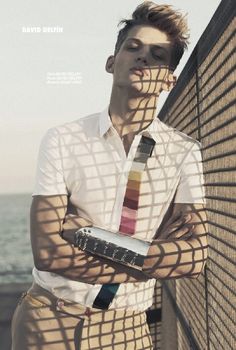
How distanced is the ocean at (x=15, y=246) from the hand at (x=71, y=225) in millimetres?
47293

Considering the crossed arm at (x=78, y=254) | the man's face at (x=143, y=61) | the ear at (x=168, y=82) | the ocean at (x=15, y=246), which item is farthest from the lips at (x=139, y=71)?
the ocean at (x=15, y=246)

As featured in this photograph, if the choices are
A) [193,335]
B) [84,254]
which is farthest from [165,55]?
[193,335]

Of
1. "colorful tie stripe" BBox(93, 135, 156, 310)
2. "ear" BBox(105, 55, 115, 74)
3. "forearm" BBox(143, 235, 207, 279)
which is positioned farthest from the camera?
"ear" BBox(105, 55, 115, 74)

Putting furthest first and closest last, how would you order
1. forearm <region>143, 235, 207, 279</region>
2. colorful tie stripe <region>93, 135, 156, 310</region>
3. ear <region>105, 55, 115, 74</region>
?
1. ear <region>105, 55, 115, 74</region>
2. colorful tie stripe <region>93, 135, 156, 310</region>
3. forearm <region>143, 235, 207, 279</region>

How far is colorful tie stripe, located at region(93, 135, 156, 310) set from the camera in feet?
7.80

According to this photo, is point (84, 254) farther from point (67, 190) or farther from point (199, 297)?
point (199, 297)

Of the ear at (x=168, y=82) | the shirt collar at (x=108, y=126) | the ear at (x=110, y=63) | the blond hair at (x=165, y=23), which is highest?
the blond hair at (x=165, y=23)

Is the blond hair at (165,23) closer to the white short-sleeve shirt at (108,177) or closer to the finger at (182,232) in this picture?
the white short-sleeve shirt at (108,177)

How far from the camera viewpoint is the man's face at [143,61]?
7.72 feet

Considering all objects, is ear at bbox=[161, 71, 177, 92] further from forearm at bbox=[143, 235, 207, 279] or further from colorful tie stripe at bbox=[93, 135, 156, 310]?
forearm at bbox=[143, 235, 207, 279]

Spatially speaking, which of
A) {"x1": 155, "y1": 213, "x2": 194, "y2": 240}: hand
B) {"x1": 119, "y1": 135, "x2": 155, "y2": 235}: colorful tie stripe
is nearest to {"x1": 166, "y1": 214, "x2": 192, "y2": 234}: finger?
{"x1": 155, "y1": 213, "x2": 194, "y2": 240}: hand

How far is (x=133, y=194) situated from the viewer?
2.39 meters

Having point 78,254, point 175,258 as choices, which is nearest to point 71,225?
point 78,254

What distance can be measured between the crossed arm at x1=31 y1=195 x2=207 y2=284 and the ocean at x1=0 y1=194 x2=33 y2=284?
47.3 m
